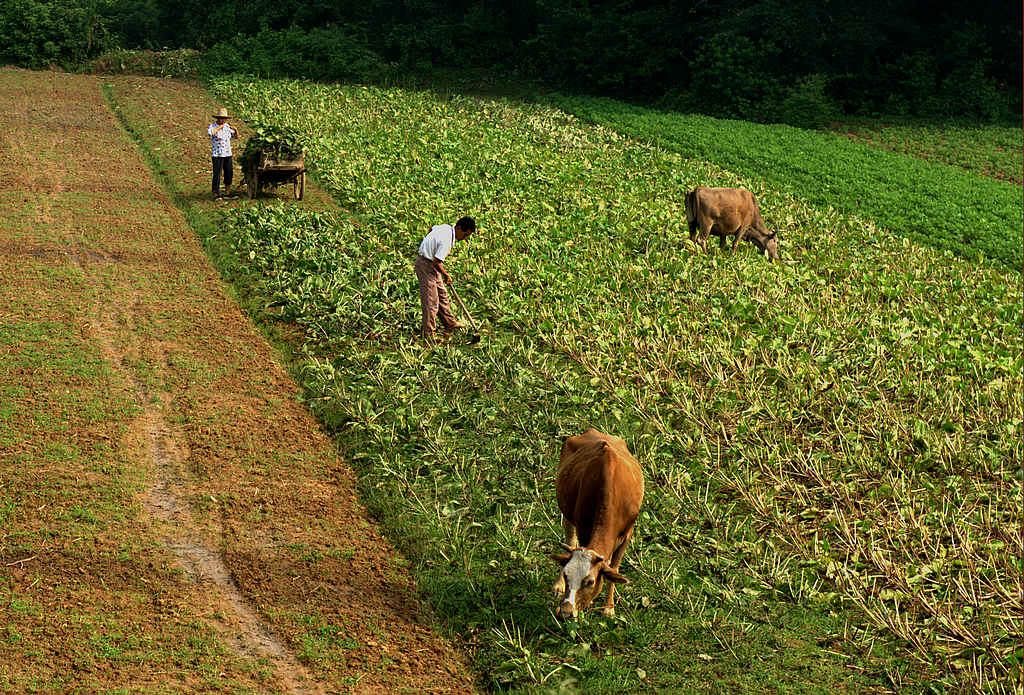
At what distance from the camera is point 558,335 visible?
615 inches

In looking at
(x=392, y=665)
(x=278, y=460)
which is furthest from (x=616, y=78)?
(x=392, y=665)

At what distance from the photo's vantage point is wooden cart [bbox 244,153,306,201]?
21.7 m

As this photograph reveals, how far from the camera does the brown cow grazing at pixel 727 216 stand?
20.5 meters

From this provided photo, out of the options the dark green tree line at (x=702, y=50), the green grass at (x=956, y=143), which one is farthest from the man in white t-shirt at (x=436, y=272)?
the dark green tree line at (x=702, y=50)

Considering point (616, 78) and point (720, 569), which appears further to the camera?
point (616, 78)

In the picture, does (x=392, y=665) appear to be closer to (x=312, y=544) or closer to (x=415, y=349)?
(x=312, y=544)

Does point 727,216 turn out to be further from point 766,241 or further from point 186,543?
point 186,543

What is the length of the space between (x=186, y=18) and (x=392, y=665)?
62.2 meters

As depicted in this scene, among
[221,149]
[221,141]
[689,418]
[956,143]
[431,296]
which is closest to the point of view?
[689,418]

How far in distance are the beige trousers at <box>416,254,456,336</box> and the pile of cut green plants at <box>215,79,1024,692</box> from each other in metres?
0.45

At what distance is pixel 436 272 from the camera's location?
14703mm

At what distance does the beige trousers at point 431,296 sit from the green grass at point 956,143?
26370 millimetres

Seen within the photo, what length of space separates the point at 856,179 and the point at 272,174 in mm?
18378

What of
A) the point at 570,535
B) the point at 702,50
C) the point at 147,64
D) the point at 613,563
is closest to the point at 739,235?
the point at 570,535
